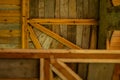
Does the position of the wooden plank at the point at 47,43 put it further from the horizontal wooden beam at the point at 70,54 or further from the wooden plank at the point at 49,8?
the horizontal wooden beam at the point at 70,54

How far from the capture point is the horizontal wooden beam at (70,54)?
2182mm

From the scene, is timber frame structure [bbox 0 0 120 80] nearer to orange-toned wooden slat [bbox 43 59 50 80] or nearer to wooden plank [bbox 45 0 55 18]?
orange-toned wooden slat [bbox 43 59 50 80]

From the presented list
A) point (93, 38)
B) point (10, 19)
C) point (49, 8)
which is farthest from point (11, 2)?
point (93, 38)

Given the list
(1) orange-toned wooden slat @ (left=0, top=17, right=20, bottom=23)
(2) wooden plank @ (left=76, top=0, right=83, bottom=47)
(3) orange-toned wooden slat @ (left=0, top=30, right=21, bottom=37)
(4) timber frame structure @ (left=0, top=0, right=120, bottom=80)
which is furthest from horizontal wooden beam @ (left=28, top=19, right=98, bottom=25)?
(4) timber frame structure @ (left=0, top=0, right=120, bottom=80)

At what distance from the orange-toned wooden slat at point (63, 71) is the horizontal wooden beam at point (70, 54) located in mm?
64

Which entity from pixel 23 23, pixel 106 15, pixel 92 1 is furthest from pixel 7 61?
pixel 92 1

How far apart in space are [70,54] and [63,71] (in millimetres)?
175

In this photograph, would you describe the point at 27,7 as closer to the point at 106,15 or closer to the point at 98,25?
the point at 98,25

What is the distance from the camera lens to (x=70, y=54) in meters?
2.20

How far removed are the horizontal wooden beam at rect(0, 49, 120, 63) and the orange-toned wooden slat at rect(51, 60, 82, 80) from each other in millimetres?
64

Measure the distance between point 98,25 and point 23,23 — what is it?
1491mm

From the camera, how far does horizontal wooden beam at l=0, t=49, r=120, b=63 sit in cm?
218

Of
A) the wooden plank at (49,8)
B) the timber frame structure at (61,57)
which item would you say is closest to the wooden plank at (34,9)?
the wooden plank at (49,8)

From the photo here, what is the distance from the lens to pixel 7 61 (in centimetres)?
230
